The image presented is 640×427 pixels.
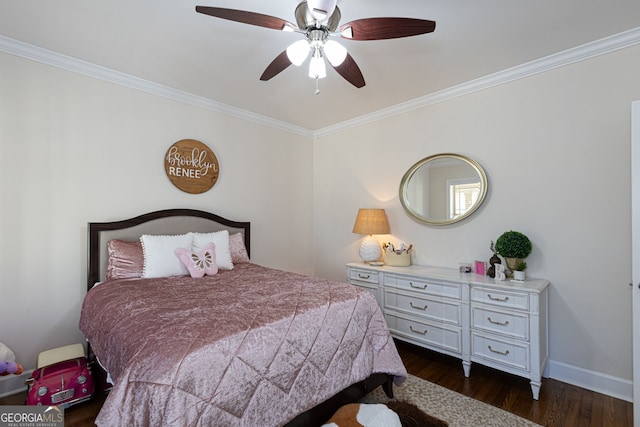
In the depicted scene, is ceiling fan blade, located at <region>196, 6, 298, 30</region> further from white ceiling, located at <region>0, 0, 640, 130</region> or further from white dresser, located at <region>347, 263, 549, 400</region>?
white dresser, located at <region>347, 263, 549, 400</region>

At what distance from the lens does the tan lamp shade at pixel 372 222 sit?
133 inches

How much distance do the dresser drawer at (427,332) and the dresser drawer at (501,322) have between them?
0.61 ft

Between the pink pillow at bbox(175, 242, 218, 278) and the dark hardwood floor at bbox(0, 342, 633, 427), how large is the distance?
102cm

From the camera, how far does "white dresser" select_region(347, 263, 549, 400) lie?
2.20m

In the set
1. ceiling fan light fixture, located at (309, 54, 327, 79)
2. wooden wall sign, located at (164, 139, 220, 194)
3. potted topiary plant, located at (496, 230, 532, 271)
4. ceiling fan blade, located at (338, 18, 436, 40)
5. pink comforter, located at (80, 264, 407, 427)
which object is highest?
ceiling fan blade, located at (338, 18, 436, 40)

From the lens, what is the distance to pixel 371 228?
133 inches

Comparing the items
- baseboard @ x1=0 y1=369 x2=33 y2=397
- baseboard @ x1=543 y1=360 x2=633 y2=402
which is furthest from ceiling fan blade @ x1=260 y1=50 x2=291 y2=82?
baseboard @ x1=543 y1=360 x2=633 y2=402

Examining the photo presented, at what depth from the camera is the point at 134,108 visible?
9.43ft

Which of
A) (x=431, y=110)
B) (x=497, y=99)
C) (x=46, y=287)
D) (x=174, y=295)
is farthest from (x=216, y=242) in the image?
(x=497, y=99)

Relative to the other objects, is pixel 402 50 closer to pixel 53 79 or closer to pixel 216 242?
pixel 216 242

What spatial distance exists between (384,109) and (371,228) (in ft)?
4.53

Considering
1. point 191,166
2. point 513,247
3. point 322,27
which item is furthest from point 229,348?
point 191,166

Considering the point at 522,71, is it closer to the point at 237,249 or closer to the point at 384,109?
the point at 384,109

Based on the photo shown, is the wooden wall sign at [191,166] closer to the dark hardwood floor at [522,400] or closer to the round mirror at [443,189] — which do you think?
the dark hardwood floor at [522,400]
